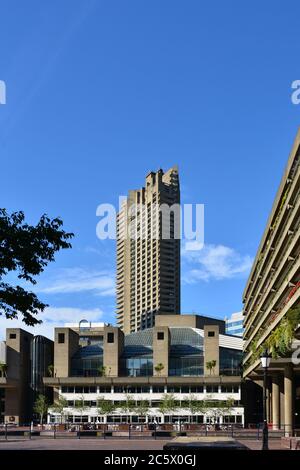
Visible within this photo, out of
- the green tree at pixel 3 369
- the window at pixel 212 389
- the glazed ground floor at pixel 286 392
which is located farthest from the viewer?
the green tree at pixel 3 369

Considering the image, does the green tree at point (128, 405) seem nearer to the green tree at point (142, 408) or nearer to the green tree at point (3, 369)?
the green tree at point (142, 408)

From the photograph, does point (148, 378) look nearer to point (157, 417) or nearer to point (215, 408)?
point (157, 417)

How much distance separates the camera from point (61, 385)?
373 ft

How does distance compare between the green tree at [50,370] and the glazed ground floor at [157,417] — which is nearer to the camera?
the glazed ground floor at [157,417]

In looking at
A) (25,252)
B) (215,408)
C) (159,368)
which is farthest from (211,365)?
(25,252)

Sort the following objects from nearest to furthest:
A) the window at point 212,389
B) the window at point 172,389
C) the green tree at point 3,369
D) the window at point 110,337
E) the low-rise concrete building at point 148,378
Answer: the low-rise concrete building at point 148,378, the window at point 212,389, the window at point 172,389, the green tree at point 3,369, the window at point 110,337

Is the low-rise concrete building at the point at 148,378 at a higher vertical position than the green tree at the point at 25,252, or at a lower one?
lower

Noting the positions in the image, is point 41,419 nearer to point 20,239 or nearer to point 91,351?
point 91,351

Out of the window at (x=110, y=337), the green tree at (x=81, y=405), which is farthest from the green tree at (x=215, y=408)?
the window at (x=110, y=337)

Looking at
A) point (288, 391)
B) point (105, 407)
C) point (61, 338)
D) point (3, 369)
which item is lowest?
point (105, 407)

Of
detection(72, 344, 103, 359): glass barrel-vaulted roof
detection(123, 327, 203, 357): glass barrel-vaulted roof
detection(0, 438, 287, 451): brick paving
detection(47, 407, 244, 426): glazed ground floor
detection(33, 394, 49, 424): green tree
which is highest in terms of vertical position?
detection(123, 327, 203, 357): glass barrel-vaulted roof

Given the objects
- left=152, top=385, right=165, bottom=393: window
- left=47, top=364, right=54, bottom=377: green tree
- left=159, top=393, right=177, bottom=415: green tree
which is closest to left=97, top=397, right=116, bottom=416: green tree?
left=152, top=385, right=165, bottom=393: window

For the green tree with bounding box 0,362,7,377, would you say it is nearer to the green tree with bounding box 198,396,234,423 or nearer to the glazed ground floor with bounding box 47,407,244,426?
the glazed ground floor with bounding box 47,407,244,426
